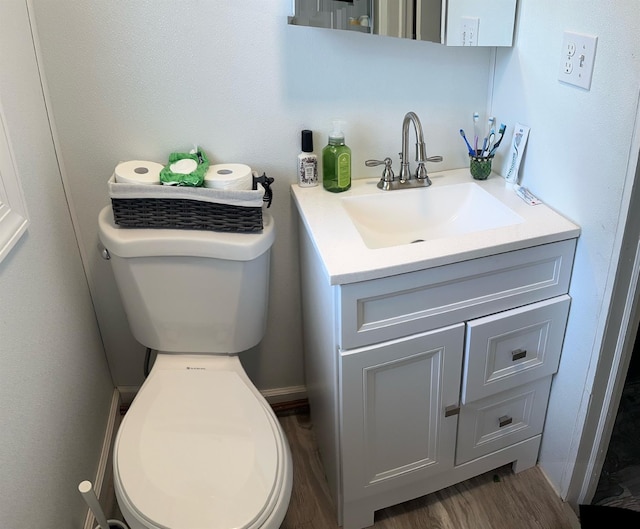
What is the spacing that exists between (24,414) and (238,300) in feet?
1.77

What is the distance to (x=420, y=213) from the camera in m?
1.56

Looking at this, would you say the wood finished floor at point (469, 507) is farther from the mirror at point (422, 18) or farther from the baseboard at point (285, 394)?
the mirror at point (422, 18)

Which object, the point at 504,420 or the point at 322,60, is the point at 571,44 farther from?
the point at 504,420

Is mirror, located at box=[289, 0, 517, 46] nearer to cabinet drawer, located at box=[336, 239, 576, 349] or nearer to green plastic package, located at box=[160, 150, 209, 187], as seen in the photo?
green plastic package, located at box=[160, 150, 209, 187]

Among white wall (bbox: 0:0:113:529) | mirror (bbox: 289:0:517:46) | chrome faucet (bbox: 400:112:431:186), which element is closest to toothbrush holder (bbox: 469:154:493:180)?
chrome faucet (bbox: 400:112:431:186)

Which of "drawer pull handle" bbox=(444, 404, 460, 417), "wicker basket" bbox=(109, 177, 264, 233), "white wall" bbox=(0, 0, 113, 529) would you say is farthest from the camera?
"drawer pull handle" bbox=(444, 404, 460, 417)

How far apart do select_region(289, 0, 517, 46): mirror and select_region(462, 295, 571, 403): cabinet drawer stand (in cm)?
67

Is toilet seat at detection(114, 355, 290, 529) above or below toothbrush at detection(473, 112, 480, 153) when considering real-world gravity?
below

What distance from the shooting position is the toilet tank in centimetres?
136

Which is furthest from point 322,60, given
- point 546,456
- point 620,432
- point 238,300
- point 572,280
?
point 620,432

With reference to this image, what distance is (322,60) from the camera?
57.1 inches

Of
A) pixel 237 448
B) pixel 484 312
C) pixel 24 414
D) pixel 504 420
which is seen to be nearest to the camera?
pixel 24 414

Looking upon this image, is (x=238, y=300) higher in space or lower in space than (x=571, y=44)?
lower

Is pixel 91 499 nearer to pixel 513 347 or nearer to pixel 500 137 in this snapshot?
pixel 513 347
